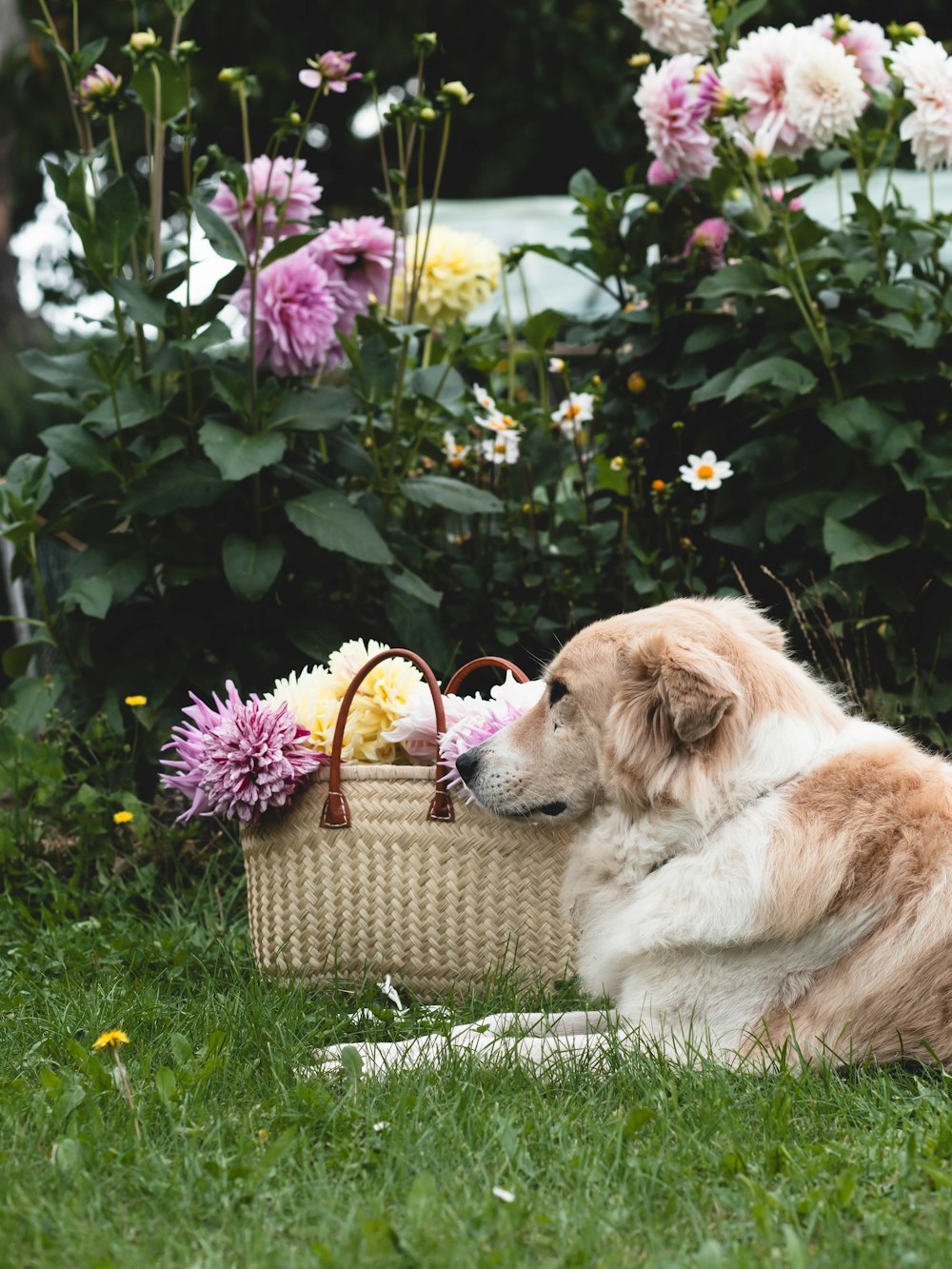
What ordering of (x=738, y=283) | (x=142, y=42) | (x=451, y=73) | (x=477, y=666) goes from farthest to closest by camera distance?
(x=451, y=73) < (x=738, y=283) < (x=142, y=42) < (x=477, y=666)

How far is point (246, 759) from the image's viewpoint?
10.5 feet

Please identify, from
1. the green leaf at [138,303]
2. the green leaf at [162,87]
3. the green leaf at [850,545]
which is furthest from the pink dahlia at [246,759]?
the green leaf at [162,87]

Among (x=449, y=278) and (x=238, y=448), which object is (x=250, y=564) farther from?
(x=449, y=278)

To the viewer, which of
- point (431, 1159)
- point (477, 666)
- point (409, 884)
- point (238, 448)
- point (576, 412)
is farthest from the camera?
point (576, 412)

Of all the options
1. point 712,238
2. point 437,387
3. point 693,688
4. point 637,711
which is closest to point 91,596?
point 437,387

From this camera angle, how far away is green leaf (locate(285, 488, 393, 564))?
4000 millimetres

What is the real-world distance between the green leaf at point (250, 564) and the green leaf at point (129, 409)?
0.46 m

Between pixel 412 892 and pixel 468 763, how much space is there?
15.0 inches

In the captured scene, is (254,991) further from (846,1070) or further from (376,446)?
(376,446)

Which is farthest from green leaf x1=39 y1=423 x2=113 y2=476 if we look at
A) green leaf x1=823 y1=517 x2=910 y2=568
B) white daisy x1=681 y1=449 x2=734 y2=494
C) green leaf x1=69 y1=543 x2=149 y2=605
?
green leaf x1=823 y1=517 x2=910 y2=568

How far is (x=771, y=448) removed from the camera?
442 centimetres

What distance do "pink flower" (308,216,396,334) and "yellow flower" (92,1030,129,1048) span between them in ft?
8.44

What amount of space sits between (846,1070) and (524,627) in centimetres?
233

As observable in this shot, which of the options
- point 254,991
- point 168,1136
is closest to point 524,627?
point 254,991
